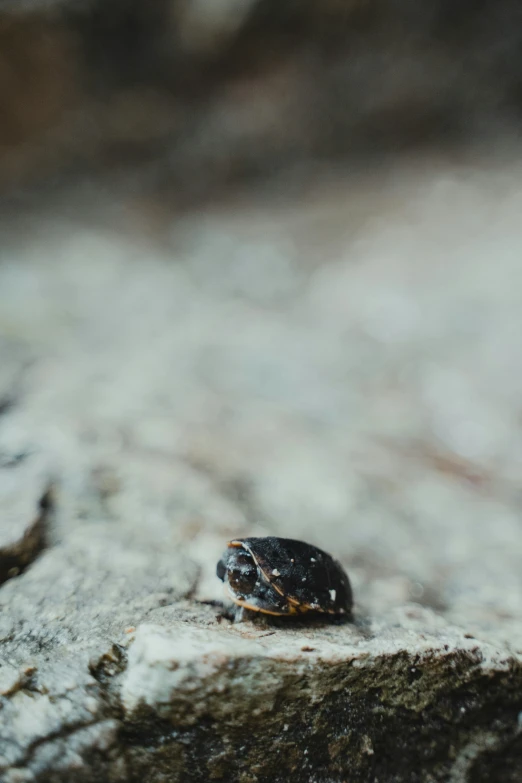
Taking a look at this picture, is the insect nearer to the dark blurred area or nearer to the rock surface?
the rock surface

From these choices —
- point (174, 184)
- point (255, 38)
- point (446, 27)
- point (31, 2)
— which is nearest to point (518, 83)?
point (446, 27)

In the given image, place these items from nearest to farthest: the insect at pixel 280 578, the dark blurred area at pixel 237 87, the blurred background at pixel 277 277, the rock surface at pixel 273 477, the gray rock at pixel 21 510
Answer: the rock surface at pixel 273 477 → the insect at pixel 280 578 → the gray rock at pixel 21 510 → the blurred background at pixel 277 277 → the dark blurred area at pixel 237 87

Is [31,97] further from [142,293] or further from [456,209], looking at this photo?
[456,209]

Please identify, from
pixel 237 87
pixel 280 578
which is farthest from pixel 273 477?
pixel 237 87

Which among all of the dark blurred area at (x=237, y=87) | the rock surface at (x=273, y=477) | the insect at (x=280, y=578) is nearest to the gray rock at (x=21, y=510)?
the rock surface at (x=273, y=477)

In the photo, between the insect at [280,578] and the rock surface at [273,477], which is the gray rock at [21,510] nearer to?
the rock surface at [273,477]

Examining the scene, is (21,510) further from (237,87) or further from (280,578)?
(237,87)
